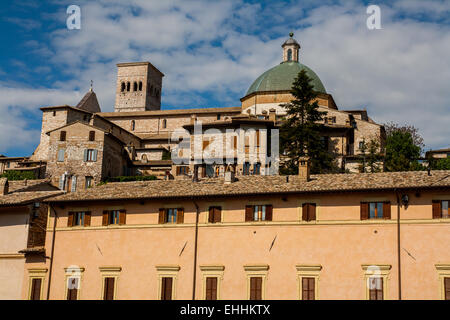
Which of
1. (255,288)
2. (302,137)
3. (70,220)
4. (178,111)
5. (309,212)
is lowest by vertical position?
(255,288)

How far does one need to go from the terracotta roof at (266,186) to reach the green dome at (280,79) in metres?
31.5

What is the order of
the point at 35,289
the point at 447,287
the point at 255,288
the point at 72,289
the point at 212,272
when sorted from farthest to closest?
the point at 35,289 < the point at 72,289 < the point at 212,272 < the point at 255,288 < the point at 447,287

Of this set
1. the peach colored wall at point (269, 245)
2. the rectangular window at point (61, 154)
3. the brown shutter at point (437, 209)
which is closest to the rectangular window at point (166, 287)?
the peach colored wall at point (269, 245)

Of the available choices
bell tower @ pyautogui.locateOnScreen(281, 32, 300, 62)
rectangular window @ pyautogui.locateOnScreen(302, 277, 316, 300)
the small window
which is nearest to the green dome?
bell tower @ pyautogui.locateOnScreen(281, 32, 300, 62)

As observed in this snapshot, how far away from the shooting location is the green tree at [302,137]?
48.6 m

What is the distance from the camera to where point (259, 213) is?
1198 inches

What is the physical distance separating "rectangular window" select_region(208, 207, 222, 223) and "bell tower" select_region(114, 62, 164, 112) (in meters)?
75.3

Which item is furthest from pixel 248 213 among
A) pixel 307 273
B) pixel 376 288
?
pixel 376 288

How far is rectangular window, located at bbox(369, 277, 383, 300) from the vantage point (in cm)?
2742

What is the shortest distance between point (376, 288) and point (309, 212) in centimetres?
472

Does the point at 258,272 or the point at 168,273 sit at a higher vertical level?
the point at 258,272

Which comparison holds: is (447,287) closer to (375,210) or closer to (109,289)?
(375,210)

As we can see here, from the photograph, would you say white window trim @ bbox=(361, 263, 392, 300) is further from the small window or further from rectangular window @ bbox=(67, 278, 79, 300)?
the small window
